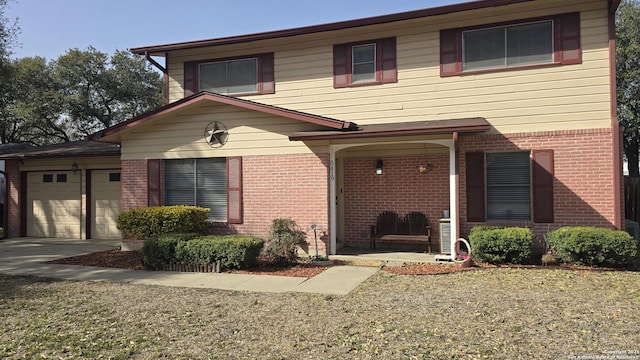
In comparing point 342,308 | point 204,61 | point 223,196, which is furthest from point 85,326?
point 204,61

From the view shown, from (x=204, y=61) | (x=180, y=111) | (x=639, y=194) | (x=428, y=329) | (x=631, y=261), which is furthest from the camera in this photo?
(x=639, y=194)

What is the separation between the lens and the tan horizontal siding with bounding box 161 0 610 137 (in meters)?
9.38

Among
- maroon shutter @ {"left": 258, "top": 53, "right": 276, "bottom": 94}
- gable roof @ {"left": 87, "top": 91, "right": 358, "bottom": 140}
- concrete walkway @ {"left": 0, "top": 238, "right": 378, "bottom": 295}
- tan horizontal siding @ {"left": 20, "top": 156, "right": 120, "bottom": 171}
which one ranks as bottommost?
concrete walkway @ {"left": 0, "top": 238, "right": 378, "bottom": 295}

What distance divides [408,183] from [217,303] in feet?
20.7

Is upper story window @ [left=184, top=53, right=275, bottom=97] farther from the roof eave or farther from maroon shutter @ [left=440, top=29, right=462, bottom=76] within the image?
maroon shutter @ [left=440, top=29, right=462, bottom=76]

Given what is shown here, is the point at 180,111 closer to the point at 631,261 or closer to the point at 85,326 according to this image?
the point at 85,326

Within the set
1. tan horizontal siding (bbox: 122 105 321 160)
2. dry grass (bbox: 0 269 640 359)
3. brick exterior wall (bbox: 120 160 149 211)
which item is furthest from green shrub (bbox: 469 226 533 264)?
brick exterior wall (bbox: 120 160 149 211)

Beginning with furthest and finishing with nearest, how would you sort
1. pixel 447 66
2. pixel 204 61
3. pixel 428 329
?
pixel 204 61 < pixel 447 66 < pixel 428 329

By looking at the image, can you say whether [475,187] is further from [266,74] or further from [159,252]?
[159,252]

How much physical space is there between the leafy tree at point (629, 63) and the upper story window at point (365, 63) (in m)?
16.1

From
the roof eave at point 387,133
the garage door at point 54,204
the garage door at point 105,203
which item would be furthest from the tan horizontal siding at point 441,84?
the garage door at point 54,204

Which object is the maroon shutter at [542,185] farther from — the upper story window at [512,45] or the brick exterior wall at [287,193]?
the brick exterior wall at [287,193]

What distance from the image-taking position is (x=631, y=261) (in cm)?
826

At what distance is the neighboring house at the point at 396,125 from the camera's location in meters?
9.37
